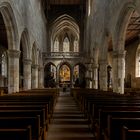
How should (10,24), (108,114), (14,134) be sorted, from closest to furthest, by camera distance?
(14,134), (108,114), (10,24)

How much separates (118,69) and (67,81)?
32.1 meters

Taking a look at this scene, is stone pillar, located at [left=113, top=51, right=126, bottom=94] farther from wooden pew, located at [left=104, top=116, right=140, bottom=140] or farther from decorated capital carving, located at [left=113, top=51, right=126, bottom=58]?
wooden pew, located at [left=104, top=116, right=140, bottom=140]

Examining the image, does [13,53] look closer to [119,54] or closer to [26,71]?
[26,71]

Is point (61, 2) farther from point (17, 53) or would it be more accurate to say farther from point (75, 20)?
point (17, 53)

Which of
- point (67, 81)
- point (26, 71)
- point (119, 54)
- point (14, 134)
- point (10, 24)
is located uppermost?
point (10, 24)

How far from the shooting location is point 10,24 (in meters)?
17.6

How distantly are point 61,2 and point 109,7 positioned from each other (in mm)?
26088

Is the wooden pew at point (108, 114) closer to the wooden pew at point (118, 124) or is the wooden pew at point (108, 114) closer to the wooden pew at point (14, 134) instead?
the wooden pew at point (118, 124)

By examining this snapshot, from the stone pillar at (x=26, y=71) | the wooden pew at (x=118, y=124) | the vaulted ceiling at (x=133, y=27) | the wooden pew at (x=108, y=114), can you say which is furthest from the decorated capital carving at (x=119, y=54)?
the wooden pew at (x=118, y=124)

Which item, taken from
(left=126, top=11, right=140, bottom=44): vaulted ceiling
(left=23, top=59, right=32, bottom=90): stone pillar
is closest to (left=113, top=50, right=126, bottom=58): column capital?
(left=126, top=11, right=140, bottom=44): vaulted ceiling

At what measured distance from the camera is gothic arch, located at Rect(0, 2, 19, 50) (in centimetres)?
1614

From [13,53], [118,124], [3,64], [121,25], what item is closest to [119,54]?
[121,25]

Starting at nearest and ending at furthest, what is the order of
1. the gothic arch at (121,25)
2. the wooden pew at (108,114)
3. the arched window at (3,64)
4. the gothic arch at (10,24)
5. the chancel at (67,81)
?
the chancel at (67,81), the wooden pew at (108,114), the gothic arch at (121,25), the gothic arch at (10,24), the arched window at (3,64)

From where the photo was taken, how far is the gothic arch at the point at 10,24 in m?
16.1
